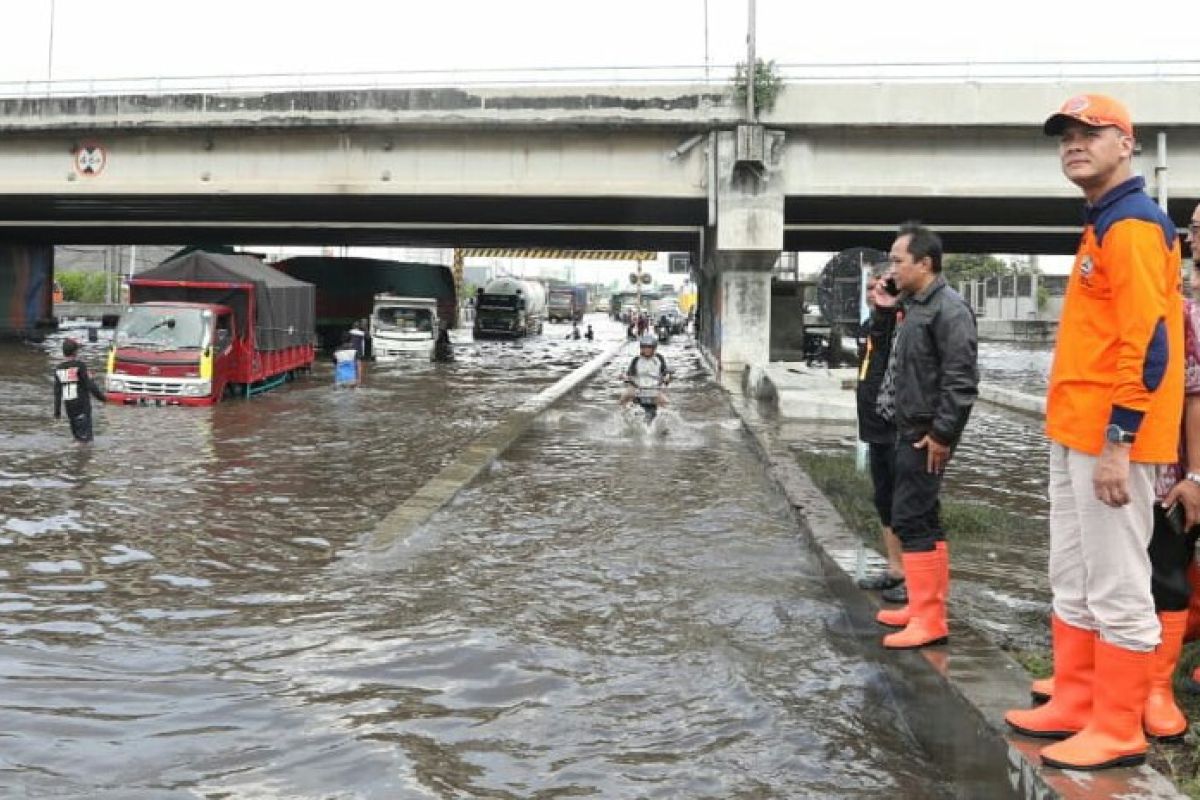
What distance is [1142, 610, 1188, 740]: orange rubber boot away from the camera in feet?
12.2

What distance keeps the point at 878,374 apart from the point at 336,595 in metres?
3.61

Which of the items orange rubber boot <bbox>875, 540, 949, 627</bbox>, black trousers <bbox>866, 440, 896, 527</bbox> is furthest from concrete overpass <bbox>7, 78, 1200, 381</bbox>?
orange rubber boot <bbox>875, 540, 949, 627</bbox>

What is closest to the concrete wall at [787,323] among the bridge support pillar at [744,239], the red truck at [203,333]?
the bridge support pillar at [744,239]

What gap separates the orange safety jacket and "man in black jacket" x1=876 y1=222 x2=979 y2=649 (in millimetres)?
1218

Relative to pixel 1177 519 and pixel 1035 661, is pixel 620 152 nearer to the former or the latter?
pixel 1035 661

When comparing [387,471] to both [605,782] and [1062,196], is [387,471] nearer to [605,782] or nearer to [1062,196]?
[605,782]

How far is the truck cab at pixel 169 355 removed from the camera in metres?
19.0

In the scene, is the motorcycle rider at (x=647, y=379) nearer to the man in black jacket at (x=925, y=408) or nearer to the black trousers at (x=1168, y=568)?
the man in black jacket at (x=925, y=408)

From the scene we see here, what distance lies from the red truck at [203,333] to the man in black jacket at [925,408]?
16368mm

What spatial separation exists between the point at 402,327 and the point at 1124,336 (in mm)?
34155

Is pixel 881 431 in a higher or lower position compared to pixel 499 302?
lower

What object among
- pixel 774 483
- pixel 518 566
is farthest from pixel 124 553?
pixel 774 483

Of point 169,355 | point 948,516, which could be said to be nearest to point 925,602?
point 948,516

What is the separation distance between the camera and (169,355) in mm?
19156
